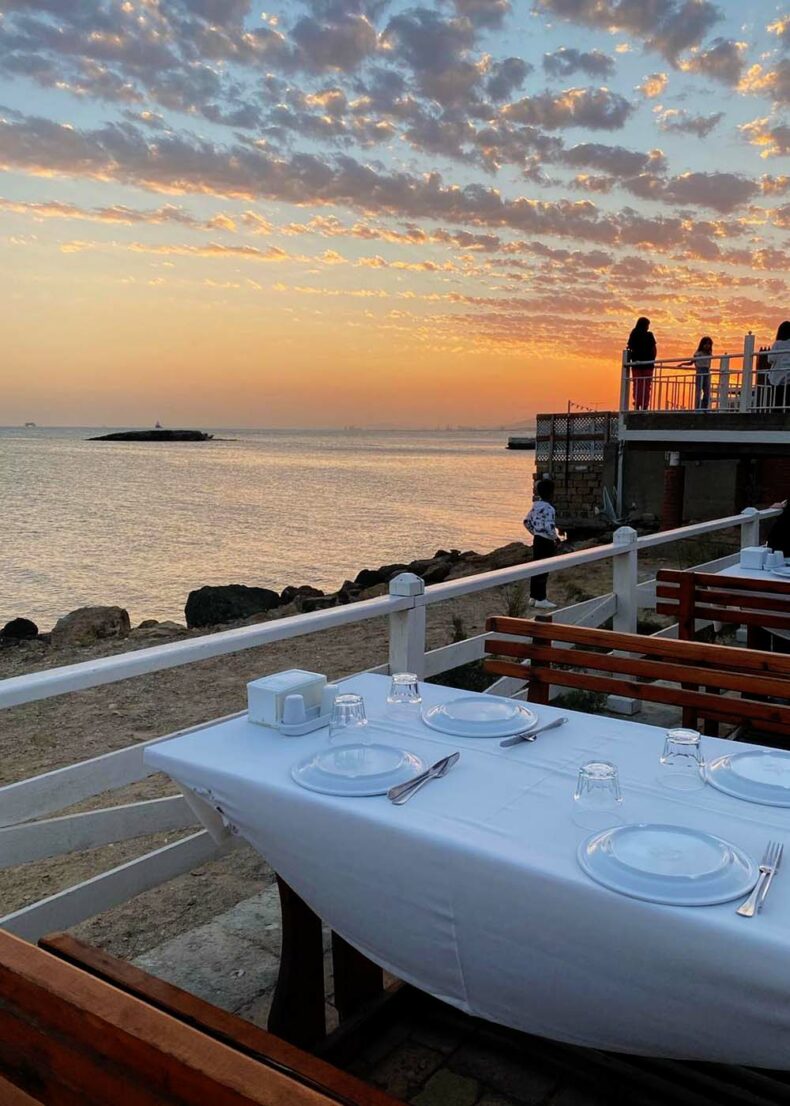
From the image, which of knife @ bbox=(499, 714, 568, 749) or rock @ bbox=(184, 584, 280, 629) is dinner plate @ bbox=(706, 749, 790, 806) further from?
rock @ bbox=(184, 584, 280, 629)

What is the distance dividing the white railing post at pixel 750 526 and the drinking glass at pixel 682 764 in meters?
5.91

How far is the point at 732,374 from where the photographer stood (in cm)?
1633

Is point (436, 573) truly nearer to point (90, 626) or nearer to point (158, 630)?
point (158, 630)

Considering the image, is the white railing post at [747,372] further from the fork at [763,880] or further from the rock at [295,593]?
the fork at [763,880]

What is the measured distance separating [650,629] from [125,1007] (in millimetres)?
8994

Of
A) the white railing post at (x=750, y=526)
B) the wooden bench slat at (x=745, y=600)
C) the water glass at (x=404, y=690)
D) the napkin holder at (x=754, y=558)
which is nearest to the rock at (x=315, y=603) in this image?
the white railing post at (x=750, y=526)

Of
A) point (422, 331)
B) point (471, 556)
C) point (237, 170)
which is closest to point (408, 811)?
point (237, 170)

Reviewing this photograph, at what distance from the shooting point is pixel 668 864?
1.63m

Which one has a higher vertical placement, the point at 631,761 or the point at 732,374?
the point at 732,374

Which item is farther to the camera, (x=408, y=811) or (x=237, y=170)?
(x=237, y=170)

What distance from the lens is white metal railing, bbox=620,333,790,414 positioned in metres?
15.6

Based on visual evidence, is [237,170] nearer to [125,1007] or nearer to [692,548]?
[692,548]

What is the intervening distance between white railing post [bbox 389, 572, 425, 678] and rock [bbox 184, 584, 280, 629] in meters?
13.2

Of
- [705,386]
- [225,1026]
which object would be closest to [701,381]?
[705,386]
